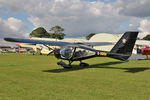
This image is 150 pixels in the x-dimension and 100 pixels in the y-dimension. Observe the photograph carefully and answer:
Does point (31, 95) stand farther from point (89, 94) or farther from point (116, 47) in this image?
point (116, 47)

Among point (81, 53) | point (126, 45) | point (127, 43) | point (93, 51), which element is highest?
point (127, 43)

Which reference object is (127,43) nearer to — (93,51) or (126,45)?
(126,45)

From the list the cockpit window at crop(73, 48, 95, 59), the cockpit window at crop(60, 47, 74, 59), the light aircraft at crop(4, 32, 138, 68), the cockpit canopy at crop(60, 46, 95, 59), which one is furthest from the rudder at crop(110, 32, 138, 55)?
the cockpit window at crop(60, 47, 74, 59)

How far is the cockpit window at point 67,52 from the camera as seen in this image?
513 inches

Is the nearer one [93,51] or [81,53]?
[93,51]

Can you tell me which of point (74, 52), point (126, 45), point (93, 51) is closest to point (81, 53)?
point (74, 52)

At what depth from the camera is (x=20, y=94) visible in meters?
5.54

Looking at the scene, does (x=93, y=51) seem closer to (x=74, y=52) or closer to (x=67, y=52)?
(x=74, y=52)

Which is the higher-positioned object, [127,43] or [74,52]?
[127,43]

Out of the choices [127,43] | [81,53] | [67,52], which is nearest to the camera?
[127,43]

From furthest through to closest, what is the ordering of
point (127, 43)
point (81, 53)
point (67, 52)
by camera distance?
point (81, 53) < point (67, 52) < point (127, 43)

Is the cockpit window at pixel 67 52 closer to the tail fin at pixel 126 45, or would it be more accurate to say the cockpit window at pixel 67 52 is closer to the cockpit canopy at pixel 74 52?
the cockpit canopy at pixel 74 52

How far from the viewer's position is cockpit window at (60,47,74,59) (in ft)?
42.8

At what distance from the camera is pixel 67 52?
13.1 meters
